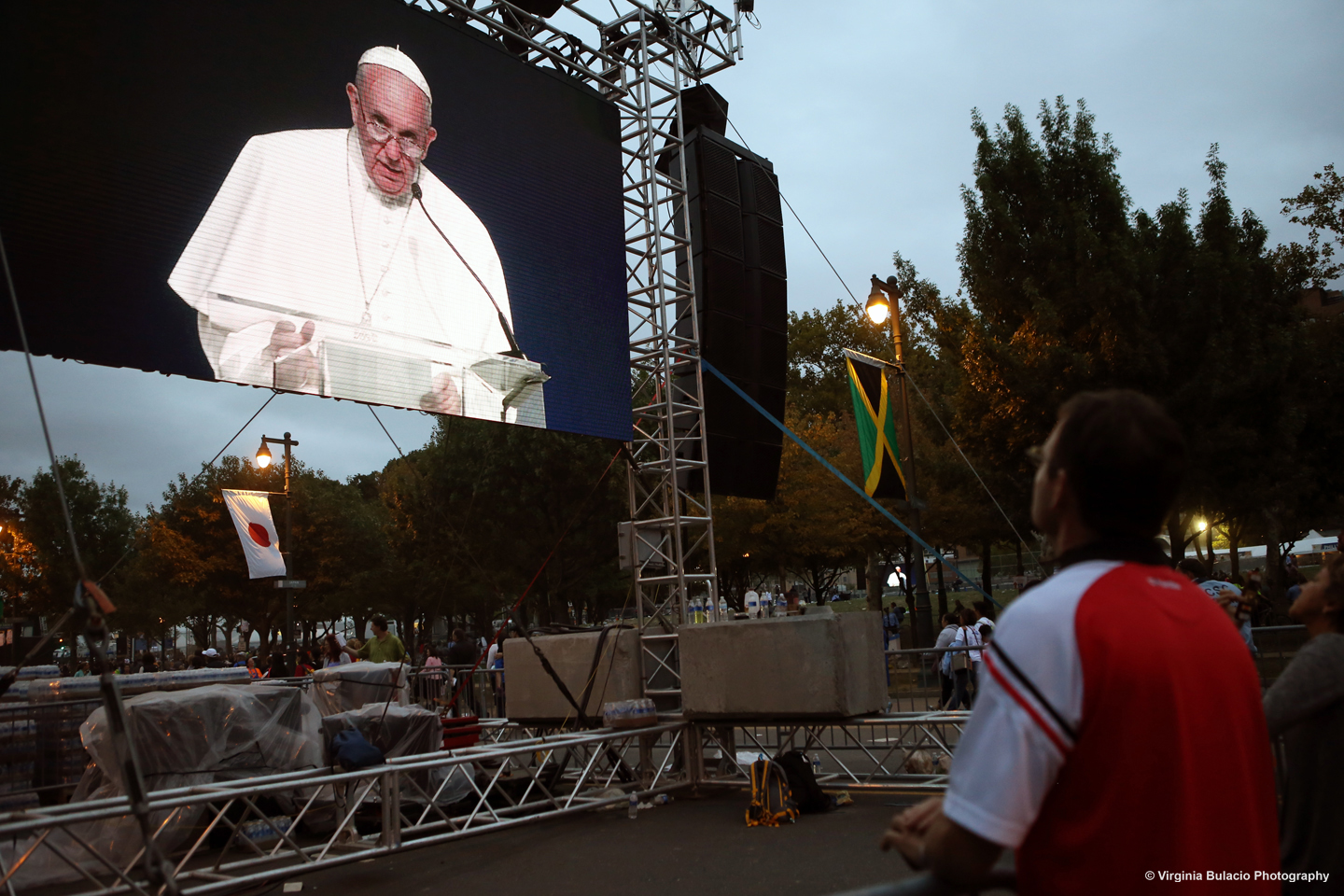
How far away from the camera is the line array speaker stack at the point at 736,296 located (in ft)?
41.4

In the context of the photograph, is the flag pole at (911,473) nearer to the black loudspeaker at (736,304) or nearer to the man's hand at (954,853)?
the black loudspeaker at (736,304)

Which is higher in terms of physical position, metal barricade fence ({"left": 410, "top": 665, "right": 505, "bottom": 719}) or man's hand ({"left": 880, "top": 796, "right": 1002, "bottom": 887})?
man's hand ({"left": 880, "top": 796, "right": 1002, "bottom": 887})

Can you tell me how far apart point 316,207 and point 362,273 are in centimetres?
72

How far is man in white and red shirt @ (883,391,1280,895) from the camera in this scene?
4.50ft

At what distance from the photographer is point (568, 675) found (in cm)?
1063

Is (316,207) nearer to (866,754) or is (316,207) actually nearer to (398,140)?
(398,140)

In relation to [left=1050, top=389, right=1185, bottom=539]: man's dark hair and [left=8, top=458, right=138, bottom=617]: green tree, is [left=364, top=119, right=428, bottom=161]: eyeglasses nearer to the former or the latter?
[left=1050, top=389, right=1185, bottom=539]: man's dark hair

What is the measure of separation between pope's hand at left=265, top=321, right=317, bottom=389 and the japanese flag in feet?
29.5

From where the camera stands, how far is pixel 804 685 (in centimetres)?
870

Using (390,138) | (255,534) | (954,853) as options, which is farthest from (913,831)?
(255,534)

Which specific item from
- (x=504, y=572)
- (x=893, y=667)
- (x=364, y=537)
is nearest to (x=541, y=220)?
(x=893, y=667)

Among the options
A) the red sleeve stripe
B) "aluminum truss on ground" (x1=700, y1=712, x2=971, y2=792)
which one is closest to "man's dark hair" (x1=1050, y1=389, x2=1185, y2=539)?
the red sleeve stripe

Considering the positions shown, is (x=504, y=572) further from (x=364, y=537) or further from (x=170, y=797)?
(x=170, y=797)

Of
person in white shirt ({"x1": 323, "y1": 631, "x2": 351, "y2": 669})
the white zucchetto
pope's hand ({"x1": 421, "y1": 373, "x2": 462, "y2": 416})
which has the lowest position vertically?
person in white shirt ({"x1": 323, "y1": 631, "x2": 351, "y2": 669})
